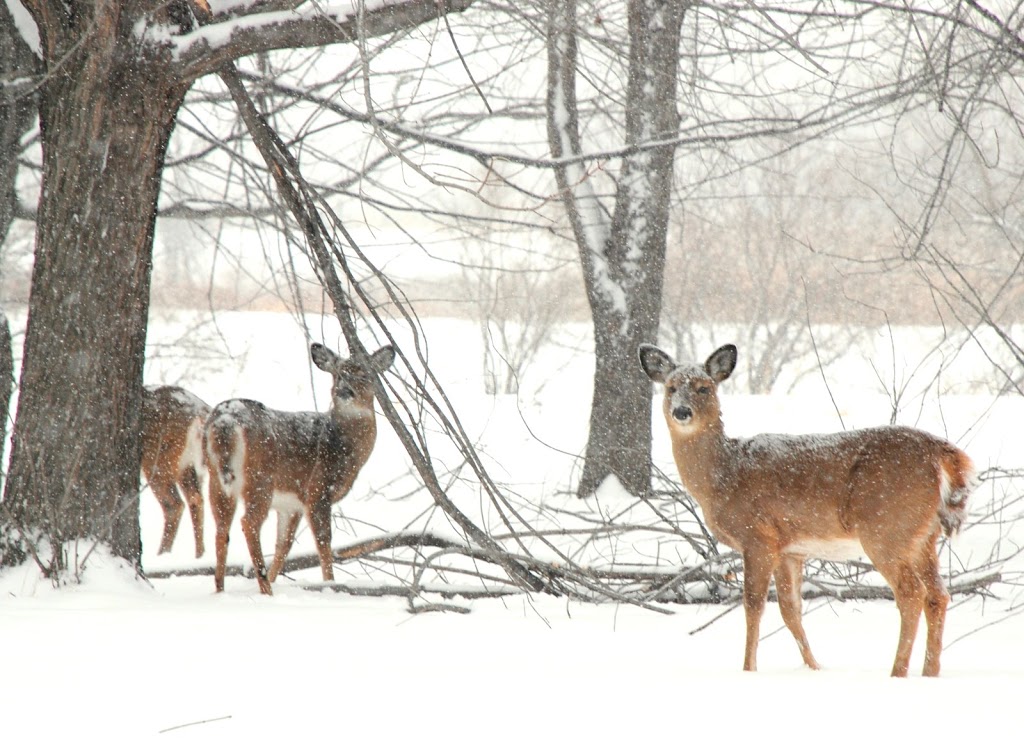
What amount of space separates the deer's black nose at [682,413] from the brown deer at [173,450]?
4.85 meters

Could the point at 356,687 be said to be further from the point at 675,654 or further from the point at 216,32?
the point at 216,32

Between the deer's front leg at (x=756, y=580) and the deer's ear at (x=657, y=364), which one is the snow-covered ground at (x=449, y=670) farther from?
the deer's ear at (x=657, y=364)

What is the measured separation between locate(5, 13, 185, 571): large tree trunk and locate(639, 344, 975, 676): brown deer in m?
3.07

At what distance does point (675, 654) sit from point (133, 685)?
7.66ft

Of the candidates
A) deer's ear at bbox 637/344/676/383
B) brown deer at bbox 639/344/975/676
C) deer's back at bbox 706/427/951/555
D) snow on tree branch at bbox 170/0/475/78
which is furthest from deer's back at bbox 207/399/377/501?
deer's back at bbox 706/427/951/555

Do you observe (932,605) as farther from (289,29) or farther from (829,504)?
(289,29)

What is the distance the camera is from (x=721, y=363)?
18.8 ft

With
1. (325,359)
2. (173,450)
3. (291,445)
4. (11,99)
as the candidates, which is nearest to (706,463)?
(291,445)

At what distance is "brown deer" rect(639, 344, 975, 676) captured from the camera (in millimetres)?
4383

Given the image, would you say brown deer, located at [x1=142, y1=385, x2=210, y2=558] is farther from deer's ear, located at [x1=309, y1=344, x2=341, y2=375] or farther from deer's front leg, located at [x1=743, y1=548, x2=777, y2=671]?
deer's front leg, located at [x1=743, y1=548, x2=777, y2=671]

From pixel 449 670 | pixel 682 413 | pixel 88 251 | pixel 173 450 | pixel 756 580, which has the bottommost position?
pixel 449 670

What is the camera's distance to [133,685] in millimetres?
3754

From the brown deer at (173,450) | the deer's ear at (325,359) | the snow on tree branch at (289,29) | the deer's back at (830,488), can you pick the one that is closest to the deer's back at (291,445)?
the deer's ear at (325,359)

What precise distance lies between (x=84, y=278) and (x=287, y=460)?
1.95m
